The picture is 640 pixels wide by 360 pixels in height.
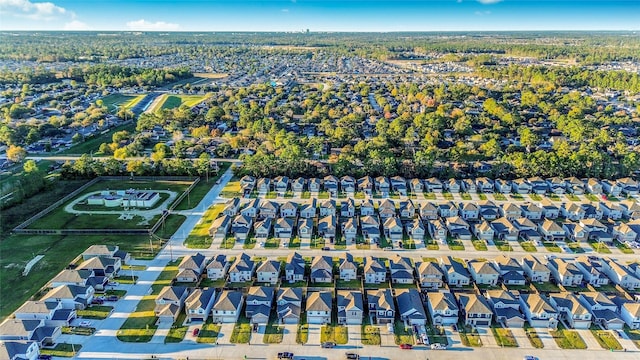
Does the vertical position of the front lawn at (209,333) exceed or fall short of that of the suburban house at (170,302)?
it falls short

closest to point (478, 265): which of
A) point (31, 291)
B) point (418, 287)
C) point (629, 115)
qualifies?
point (418, 287)

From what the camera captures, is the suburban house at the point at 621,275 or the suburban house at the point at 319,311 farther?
the suburban house at the point at 621,275

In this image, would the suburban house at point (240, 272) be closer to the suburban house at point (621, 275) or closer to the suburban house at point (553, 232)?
the suburban house at point (553, 232)

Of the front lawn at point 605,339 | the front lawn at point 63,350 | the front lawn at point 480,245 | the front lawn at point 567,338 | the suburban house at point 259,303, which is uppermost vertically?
the suburban house at point 259,303

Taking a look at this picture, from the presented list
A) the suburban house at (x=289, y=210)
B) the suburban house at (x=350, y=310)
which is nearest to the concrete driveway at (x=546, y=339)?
the suburban house at (x=350, y=310)

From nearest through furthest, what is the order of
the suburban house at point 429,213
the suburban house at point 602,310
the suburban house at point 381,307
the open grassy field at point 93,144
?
the suburban house at point 602,310 → the suburban house at point 381,307 → the suburban house at point 429,213 → the open grassy field at point 93,144

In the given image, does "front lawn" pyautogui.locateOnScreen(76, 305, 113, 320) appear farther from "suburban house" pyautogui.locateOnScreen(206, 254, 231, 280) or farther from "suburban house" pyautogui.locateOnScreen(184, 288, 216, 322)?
"suburban house" pyautogui.locateOnScreen(206, 254, 231, 280)

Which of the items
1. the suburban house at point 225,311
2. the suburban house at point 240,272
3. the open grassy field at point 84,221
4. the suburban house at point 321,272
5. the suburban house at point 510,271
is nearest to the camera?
the suburban house at point 225,311
